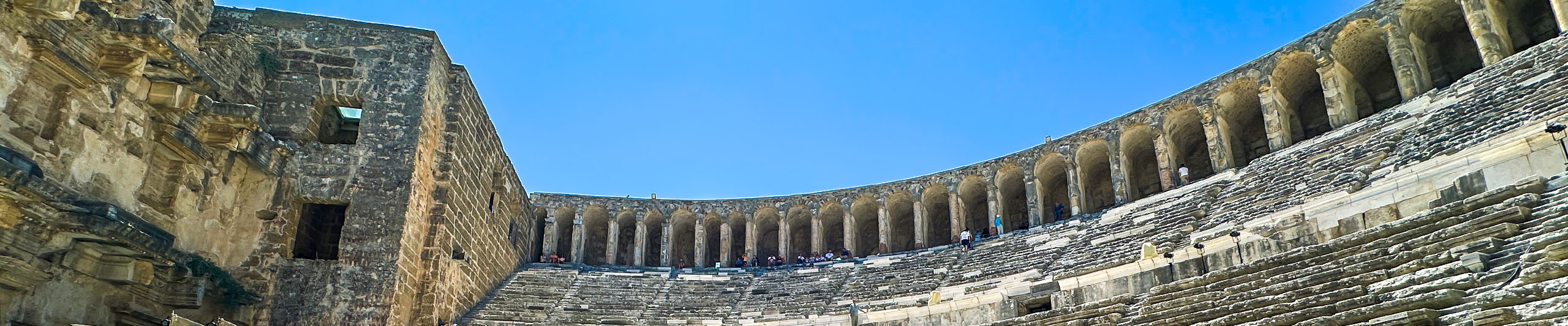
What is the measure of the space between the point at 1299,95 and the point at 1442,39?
11.9 ft

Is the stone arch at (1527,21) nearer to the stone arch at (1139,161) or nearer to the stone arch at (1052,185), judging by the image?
the stone arch at (1139,161)

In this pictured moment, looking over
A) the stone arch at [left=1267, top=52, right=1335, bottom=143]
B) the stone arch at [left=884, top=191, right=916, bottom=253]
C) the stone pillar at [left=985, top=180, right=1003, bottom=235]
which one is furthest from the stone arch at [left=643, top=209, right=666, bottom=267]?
the stone arch at [left=1267, top=52, right=1335, bottom=143]

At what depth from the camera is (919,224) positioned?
3250cm

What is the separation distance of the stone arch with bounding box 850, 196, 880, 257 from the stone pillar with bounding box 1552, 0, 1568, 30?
19757 millimetres

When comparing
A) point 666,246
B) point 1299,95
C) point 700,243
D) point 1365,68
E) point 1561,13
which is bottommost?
point 666,246

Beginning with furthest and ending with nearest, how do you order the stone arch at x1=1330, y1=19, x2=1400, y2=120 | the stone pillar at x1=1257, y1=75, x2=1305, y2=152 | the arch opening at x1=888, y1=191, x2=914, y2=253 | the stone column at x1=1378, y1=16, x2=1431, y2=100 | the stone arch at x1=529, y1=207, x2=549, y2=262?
the stone arch at x1=529, y1=207, x2=549, y2=262 → the arch opening at x1=888, y1=191, x2=914, y2=253 → the stone pillar at x1=1257, y1=75, x2=1305, y2=152 → the stone arch at x1=1330, y1=19, x2=1400, y2=120 → the stone column at x1=1378, y1=16, x2=1431, y2=100

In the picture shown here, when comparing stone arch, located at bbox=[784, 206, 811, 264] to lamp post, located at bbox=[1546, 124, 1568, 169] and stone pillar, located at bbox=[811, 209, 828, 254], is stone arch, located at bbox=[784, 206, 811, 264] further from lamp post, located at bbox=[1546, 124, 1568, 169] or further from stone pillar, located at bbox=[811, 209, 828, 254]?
lamp post, located at bbox=[1546, 124, 1568, 169]

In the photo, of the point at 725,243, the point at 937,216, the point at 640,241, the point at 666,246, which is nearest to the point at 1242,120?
the point at 937,216

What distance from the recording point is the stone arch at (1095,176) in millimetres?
28922

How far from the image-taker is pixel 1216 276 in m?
13.4

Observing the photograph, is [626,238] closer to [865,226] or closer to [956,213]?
[865,226]

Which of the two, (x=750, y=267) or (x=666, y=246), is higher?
(x=666, y=246)

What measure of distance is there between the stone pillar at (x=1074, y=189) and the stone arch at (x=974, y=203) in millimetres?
3510

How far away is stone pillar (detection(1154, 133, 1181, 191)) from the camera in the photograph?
2617 centimetres
